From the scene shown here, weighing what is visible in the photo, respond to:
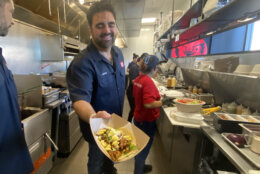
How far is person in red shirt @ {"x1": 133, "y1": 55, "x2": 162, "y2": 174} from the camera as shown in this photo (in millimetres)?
1300

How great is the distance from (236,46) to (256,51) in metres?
0.30

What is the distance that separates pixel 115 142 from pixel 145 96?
662mm

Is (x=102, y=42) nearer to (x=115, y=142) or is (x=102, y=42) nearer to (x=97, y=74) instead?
(x=97, y=74)

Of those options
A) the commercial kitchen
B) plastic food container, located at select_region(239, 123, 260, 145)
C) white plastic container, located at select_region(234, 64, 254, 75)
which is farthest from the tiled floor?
white plastic container, located at select_region(234, 64, 254, 75)

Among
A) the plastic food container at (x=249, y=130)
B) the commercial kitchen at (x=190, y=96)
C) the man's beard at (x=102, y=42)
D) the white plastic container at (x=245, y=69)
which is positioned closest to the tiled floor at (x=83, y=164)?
the commercial kitchen at (x=190, y=96)

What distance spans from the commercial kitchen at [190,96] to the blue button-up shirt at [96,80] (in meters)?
0.53

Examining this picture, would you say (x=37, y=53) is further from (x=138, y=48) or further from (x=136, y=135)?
(x=138, y=48)

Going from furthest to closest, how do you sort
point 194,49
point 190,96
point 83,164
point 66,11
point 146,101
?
point 194,49 < point 66,11 < point 83,164 < point 190,96 < point 146,101

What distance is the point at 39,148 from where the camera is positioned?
1426 mm

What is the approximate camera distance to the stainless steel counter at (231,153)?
22.2 inches

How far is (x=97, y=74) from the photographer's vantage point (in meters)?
1.03

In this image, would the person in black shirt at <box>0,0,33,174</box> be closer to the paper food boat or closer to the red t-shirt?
the paper food boat

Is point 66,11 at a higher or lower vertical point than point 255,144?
higher

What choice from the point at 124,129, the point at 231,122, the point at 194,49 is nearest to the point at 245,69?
the point at 231,122
